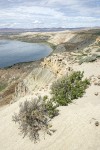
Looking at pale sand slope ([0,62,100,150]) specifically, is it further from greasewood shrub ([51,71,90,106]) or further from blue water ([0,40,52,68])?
blue water ([0,40,52,68])

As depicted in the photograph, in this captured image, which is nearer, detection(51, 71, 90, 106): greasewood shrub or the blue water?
detection(51, 71, 90, 106): greasewood shrub

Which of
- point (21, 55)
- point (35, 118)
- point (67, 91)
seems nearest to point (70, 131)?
point (35, 118)

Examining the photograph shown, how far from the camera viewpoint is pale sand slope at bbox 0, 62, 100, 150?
10.4 meters

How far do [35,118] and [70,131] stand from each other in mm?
1567

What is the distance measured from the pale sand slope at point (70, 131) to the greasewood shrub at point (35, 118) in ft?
0.89

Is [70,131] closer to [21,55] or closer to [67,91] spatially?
[67,91]

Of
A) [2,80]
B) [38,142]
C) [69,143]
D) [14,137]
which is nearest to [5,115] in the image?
[14,137]

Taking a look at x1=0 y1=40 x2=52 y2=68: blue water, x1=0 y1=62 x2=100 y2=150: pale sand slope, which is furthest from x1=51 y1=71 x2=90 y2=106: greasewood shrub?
x1=0 y1=40 x2=52 y2=68: blue water

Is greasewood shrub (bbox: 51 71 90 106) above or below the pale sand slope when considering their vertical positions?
above

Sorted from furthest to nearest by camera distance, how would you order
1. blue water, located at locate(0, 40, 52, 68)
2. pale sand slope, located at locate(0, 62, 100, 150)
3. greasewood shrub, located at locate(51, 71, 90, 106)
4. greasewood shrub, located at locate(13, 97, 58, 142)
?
blue water, located at locate(0, 40, 52, 68) → greasewood shrub, located at locate(51, 71, 90, 106) → greasewood shrub, located at locate(13, 97, 58, 142) → pale sand slope, located at locate(0, 62, 100, 150)

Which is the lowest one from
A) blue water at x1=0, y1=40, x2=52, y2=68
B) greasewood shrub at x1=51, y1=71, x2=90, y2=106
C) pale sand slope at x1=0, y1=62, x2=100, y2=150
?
blue water at x1=0, y1=40, x2=52, y2=68

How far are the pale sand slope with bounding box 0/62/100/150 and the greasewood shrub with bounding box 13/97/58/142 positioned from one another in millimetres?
271

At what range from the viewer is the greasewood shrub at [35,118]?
11.4 metres

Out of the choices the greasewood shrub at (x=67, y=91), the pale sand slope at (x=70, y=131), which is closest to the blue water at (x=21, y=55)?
the greasewood shrub at (x=67, y=91)
